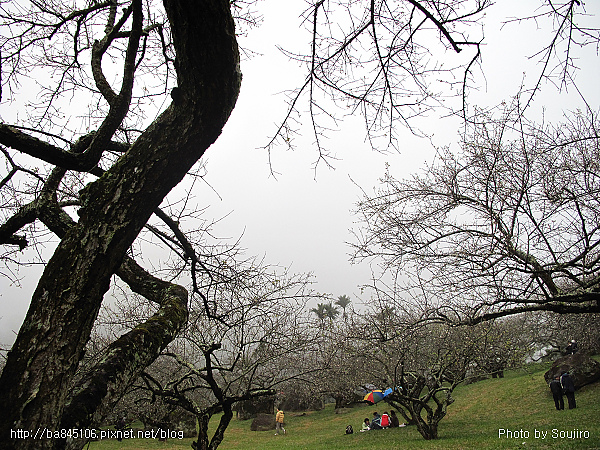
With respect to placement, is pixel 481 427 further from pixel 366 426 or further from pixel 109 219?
pixel 109 219

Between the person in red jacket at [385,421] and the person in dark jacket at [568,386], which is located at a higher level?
the person in dark jacket at [568,386]

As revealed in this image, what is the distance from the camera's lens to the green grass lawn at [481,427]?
859 cm

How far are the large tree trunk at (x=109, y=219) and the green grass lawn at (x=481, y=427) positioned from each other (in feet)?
29.0

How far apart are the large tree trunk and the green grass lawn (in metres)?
A: 8.84

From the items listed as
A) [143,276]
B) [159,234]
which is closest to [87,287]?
[143,276]

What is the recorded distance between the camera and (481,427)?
11.8 m

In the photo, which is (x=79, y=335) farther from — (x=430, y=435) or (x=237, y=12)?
(x=430, y=435)

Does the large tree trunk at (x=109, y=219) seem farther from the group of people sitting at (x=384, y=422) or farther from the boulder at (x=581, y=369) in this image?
the boulder at (x=581, y=369)

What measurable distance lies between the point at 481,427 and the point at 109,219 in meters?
14.0

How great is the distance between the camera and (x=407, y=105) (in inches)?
107

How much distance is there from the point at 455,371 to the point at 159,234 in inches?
505

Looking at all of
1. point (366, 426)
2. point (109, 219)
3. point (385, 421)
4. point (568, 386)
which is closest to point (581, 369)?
point (568, 386)

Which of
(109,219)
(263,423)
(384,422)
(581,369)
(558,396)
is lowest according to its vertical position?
(263,423)

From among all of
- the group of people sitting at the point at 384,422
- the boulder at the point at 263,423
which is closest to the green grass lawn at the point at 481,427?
the boulder at the point at 263,423
